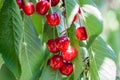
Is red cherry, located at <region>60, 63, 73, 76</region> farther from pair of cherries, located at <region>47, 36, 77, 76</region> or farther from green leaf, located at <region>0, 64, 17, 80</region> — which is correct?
green leaf, located at <region>0, 64, 17, 80</region>

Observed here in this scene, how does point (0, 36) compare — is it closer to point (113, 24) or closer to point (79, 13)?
point (79, 13)

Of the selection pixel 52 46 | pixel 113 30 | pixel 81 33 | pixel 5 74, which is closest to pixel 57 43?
pixel 52 46

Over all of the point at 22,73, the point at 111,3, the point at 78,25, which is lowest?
the point at 111,3

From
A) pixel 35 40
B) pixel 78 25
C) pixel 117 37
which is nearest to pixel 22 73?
pixel 35 40

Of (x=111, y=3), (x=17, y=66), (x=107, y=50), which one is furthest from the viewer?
(x=111, y=3)

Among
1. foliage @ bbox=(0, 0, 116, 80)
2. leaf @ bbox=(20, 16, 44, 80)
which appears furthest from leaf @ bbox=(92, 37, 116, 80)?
leaf @ bbox=(20, 16, 44, 80)
